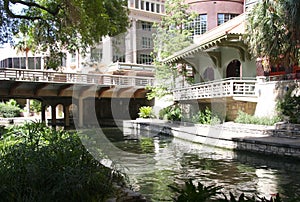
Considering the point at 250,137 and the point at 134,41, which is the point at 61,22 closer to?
the point at 250,137

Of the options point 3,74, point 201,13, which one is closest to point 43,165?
point 3,74

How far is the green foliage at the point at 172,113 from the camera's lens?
86.7ft

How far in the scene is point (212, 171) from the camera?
417 inches

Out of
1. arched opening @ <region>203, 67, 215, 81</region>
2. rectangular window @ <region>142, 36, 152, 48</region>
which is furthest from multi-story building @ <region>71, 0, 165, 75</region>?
arched opening @ <region>203, 67, 215, 81</region>

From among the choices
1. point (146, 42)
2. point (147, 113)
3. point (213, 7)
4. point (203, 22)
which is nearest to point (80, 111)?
point (147, 113)

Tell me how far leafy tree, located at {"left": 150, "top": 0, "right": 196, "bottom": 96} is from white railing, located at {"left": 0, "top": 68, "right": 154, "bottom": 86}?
12.4ft

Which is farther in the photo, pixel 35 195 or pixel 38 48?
pixel 38 48

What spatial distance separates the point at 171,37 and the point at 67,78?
9.42m

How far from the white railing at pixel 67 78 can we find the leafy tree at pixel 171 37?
3778 millimetres

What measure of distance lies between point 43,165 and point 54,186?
0.59 meters

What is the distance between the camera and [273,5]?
15.5 metres

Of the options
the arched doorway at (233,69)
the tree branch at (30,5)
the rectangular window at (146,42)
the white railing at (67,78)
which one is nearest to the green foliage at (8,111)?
the white railing at (67,78)

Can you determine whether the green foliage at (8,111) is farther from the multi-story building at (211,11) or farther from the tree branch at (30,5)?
the tree branch at (30,5)

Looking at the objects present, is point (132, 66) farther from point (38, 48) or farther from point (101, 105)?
point (38, 48)
